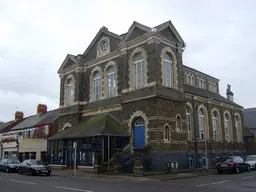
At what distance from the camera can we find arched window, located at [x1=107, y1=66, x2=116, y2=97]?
29.5 metres

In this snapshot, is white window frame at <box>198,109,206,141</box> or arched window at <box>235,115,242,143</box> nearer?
white window frame at <box>198,109,206,141</box>

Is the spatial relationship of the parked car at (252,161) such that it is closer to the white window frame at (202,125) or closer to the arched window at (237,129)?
the white window frame at (202,125)

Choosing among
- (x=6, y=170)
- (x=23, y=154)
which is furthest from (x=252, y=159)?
(x=23, y=154)

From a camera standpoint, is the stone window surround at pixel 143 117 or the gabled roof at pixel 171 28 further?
the gabled roof at pixel 171 28

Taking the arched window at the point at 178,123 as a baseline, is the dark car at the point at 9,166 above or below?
below

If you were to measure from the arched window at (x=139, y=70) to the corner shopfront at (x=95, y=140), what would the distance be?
4.12 metres

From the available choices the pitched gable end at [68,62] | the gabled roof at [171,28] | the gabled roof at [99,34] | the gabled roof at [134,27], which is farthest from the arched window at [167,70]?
the pitched gable end at [68,62]

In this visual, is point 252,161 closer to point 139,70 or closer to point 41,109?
point 139,70

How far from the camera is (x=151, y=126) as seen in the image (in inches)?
947

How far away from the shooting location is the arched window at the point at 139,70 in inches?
1037

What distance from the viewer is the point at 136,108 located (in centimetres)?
2561

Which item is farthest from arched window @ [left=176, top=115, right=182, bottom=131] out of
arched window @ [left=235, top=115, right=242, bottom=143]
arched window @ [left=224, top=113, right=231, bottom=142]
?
arched window @ [left=235, top=115, right=242, bottom=143]

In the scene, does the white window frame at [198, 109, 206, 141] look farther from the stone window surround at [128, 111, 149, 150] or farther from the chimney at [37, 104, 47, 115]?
the chimney at [37, 104, 47, 115]

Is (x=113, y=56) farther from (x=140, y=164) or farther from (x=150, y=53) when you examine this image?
(x=140, y=164)
